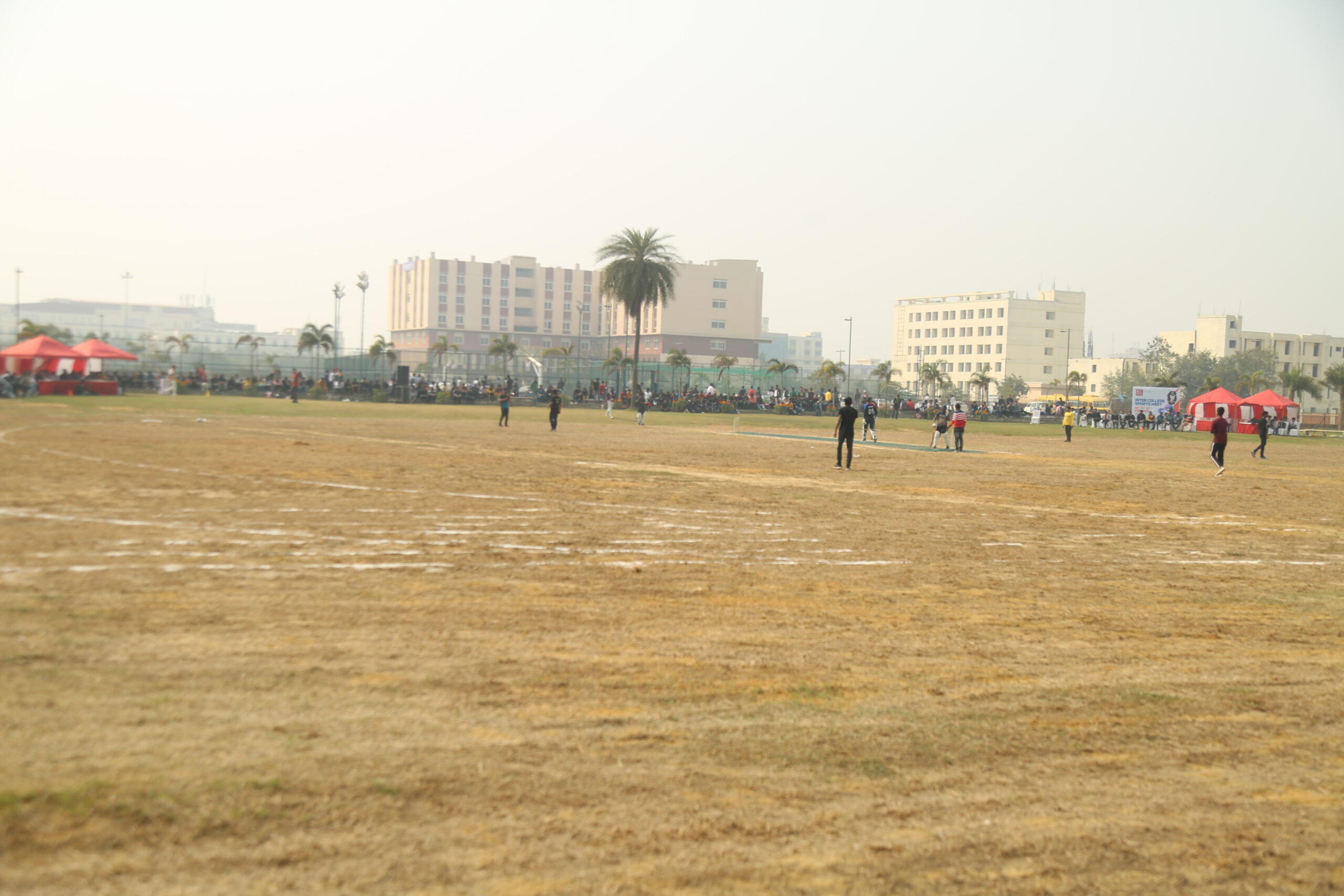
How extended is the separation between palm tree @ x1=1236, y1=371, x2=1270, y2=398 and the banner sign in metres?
33.3

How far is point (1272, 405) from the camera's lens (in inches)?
2542

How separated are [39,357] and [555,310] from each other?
117 m

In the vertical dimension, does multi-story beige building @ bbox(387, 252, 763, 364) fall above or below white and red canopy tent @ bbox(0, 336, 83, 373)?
above

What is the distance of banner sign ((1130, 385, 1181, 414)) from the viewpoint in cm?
7012

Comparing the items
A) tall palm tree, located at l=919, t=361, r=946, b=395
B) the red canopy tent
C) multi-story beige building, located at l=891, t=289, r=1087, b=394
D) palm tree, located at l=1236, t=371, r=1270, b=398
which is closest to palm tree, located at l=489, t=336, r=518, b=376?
tall palm tree, located at l=919, t=361, r=946, b=395

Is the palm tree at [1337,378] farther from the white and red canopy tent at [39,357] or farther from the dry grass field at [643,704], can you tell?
the white and red canopy tent at [39,357]

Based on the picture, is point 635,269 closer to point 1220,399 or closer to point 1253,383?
point 1220,399

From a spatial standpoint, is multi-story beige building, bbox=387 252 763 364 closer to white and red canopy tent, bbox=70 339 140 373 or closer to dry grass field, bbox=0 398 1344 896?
white and red canopy tent, bbox=70 339 140 373

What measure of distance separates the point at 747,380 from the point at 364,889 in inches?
3137

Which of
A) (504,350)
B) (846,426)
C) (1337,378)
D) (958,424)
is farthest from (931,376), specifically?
(846,426)

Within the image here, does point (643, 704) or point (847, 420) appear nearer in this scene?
point (643, 704)

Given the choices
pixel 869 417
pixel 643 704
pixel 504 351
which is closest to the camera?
pixel 643 704

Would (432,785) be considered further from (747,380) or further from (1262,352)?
(1262,352)

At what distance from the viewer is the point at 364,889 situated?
361 centimetres
